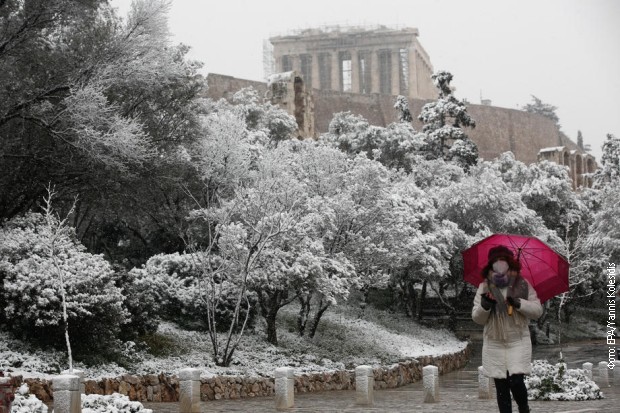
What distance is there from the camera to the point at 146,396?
606 inches

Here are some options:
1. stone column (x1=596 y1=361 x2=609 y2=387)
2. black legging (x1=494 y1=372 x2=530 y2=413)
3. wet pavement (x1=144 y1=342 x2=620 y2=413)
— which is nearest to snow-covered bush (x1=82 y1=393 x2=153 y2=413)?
wet pavement (x1=144 y1=342 x2=620 y2=413)

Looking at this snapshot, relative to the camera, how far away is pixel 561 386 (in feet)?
51.4

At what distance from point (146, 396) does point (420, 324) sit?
1899 cm

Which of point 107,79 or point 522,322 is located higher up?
point 107,79

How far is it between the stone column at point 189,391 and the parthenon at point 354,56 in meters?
87.5

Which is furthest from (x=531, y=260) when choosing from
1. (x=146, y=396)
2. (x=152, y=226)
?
(x=152, y=226)

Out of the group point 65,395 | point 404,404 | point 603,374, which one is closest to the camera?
point 65,395

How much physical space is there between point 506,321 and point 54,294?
971 centimetres

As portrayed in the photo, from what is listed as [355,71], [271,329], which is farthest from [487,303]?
[355,71]

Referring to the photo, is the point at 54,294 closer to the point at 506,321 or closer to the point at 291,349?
the point at 291,349

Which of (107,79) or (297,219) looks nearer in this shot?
(107,79)

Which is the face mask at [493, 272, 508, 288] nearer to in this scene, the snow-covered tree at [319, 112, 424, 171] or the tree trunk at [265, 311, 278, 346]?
the tree trunk at [265, 311, 278, 346]

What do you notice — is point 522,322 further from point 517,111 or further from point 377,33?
point 377,33

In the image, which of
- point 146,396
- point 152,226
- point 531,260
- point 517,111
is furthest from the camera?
point 517,111
